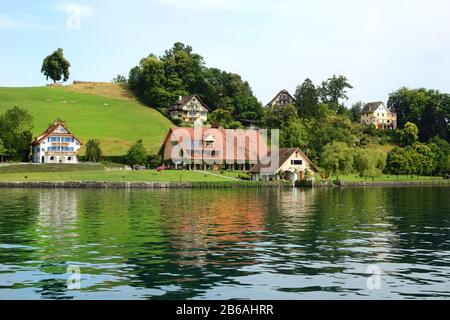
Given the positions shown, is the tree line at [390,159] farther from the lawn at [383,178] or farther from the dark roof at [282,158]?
the dark roof at [282,158]

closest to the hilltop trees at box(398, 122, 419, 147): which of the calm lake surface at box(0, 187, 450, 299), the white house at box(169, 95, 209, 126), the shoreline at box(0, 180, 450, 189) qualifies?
the white house at box(169, 95, 209, 126)

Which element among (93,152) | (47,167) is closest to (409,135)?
(93,152)

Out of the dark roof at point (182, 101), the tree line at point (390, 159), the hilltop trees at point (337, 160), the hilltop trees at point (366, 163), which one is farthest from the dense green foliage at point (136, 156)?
the dark roof at point (182, 101)

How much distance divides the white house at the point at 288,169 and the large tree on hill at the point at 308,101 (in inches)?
2578

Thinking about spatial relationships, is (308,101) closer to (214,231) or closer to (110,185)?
(110,185)

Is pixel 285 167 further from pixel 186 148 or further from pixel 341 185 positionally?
pixel 186 148

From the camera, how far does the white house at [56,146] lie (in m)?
131

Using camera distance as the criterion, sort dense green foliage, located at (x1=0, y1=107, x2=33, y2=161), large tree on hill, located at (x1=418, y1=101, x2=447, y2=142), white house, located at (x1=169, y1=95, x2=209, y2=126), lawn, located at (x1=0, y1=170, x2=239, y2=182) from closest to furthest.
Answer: lawn, located at (x1=0, y1=170, x2=239, y2=182) < dense green foliage, located at (x1=0, y1=107, x2=33, y2=161) < large tree on hill, located at (x1=418, y1=101, x2=447, y2=142) < white house, located at (x1=169, y1=95, x2=209, y2=126)

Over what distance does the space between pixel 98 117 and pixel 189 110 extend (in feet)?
98.2

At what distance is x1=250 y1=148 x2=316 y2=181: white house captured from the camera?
408 ft

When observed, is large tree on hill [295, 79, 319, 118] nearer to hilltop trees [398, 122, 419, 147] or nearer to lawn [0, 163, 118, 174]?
hilltop trees [398, 122, 419, 147]

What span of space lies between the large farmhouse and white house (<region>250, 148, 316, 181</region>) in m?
7.88
